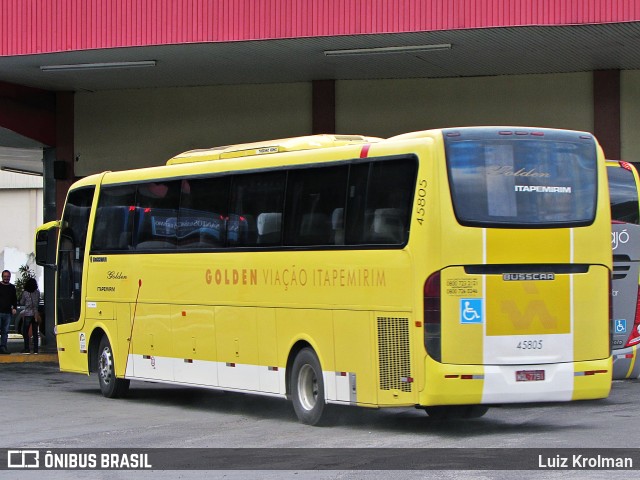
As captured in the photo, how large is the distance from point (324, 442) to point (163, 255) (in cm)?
586

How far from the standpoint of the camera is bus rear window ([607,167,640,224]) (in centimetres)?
1995

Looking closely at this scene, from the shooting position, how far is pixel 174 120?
29.5 metres

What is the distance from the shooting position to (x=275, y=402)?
751 inches

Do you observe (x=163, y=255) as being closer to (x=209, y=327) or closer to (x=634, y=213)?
(x=209, y=327)

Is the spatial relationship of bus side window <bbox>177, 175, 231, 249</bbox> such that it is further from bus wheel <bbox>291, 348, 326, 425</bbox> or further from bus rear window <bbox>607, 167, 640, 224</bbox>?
bus rear window <bbox>607, 167, 640, 224</bbox>

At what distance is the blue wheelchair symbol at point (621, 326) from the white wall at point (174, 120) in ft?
35.5

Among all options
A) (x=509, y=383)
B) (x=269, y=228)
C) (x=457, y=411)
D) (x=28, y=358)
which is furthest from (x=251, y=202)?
(x=28, y=358)

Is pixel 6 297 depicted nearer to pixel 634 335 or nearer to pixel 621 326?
pixel 621 326

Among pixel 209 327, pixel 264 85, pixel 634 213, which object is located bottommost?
pixel 209 327

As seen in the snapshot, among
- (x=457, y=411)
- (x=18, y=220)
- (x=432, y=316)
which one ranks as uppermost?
(x=18, y=220)

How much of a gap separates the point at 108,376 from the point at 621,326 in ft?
25.4

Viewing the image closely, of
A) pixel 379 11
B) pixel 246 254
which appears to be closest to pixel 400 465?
pixel 246 254

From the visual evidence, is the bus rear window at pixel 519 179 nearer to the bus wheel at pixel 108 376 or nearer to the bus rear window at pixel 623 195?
the bus rear window at pixel 623 195

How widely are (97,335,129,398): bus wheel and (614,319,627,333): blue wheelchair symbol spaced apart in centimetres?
736
